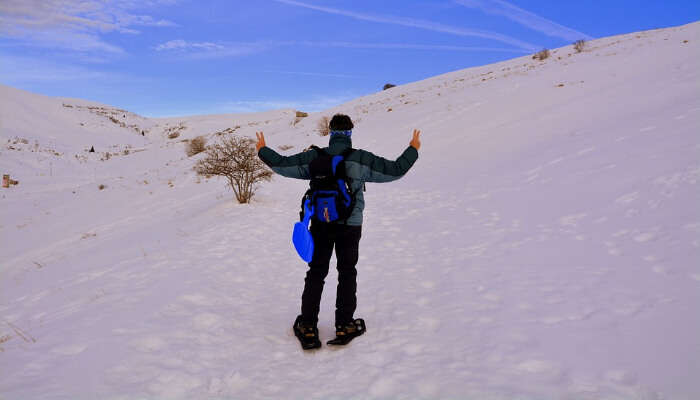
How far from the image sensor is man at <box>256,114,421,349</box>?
11.6 feet

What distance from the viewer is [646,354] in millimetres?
2896

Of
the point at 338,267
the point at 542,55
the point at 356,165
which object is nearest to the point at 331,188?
the point at 356,165

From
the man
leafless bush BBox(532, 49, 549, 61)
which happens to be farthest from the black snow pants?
leafless bush BBox(532, 49, 549, 61)

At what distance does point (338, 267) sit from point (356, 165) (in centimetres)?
102

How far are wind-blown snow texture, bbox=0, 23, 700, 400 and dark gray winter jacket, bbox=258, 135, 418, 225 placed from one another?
1.56m

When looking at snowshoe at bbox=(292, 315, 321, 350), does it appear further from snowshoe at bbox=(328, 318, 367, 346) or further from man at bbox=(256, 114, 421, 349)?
snowshoe at bbox=(328, 318, 367, 346)

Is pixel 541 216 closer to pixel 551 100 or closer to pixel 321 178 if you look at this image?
pixel 321 178

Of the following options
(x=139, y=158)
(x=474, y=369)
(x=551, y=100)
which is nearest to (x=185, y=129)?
(x=139, y=158)

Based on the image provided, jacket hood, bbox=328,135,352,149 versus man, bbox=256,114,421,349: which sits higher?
jacket hood, bbox=328,135,352,149

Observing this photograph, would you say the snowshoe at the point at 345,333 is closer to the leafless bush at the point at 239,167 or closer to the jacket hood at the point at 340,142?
the jacket hood at the point at 340,142

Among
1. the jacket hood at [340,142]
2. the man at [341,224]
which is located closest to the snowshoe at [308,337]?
the man at [341,224]

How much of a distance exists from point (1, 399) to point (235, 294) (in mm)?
2610

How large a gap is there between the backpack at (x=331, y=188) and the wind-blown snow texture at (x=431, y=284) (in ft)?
4.46

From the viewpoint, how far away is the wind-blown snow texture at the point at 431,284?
310 cm
